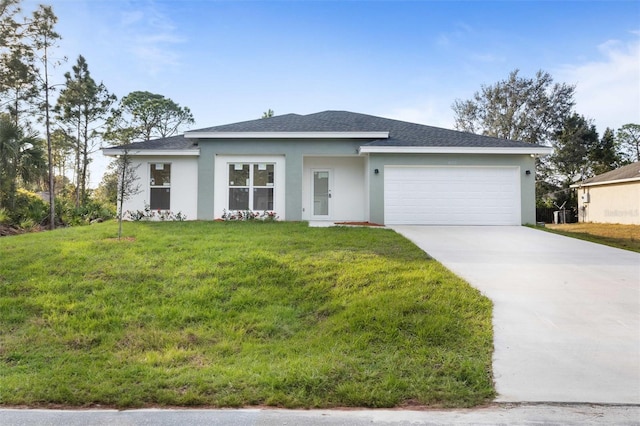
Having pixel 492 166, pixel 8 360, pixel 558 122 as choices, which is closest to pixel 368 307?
pixel 8 360

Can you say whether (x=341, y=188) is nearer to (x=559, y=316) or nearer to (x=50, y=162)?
(x=559, y=316)

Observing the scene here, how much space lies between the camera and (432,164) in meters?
12.6

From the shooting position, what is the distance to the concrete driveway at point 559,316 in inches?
131

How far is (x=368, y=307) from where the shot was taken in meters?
4.77

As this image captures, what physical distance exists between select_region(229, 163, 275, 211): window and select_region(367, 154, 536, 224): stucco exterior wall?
345 cm

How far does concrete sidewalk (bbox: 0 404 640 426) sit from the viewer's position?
109 inches

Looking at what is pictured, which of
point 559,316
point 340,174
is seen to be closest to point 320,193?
point 340,174

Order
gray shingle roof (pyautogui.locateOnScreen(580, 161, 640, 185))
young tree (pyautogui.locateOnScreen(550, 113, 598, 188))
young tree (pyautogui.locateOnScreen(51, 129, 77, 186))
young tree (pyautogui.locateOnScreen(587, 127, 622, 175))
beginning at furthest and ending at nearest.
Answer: young tree (pyautogui.locateOnScreen(587, 127, 622, 175)) → young tree (pyautogui.locateOnScreen(550, 113, 598, 188)) → young tree (pyautogui.locateOnScreen(51, 129, 77, 186)) → gray shingle roof (pyautogui.locateOnScreen(580, 161, 640, 185))

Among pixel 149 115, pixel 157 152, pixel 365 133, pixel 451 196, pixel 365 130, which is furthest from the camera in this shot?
pixel 149 115

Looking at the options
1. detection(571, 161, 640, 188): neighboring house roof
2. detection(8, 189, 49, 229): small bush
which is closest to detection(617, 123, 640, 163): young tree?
detection(571, 161, 640, 188): neighboring house roof

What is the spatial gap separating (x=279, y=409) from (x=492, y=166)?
38.5 ft

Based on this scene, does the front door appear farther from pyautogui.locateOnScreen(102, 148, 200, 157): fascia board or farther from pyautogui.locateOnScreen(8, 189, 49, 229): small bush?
pyautogui.locateOnScreen(8, 189, 49, 229): small bush

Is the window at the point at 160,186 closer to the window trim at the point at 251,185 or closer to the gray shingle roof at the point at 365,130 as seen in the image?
the gray shingle roof at the point at 365,130

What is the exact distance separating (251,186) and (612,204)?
20653mm
